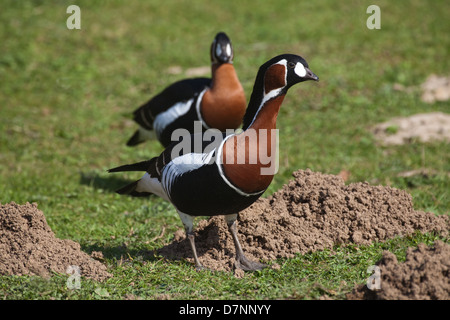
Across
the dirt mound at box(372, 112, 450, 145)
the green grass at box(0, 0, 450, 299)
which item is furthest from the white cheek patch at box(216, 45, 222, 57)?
the dirt mound at box(372, 112, 450, 145)

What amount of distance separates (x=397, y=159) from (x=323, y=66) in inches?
107

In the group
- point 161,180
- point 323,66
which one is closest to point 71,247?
point 161,180

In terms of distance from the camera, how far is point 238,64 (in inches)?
372

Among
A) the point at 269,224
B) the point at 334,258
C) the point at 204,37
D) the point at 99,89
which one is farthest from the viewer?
the point at 204,37

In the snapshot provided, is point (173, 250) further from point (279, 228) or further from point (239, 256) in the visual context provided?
point (279, 228)

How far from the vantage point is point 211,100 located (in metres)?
5.96

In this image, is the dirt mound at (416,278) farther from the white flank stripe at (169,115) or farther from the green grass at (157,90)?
the white flank stripe at (169,115)

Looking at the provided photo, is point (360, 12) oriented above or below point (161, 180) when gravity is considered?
above

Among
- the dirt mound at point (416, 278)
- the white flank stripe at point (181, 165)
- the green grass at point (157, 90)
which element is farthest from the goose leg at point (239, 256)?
the dirt mound at point (416, 278)

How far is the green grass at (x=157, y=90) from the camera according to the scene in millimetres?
4203

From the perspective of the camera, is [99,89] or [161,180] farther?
[99,89]
